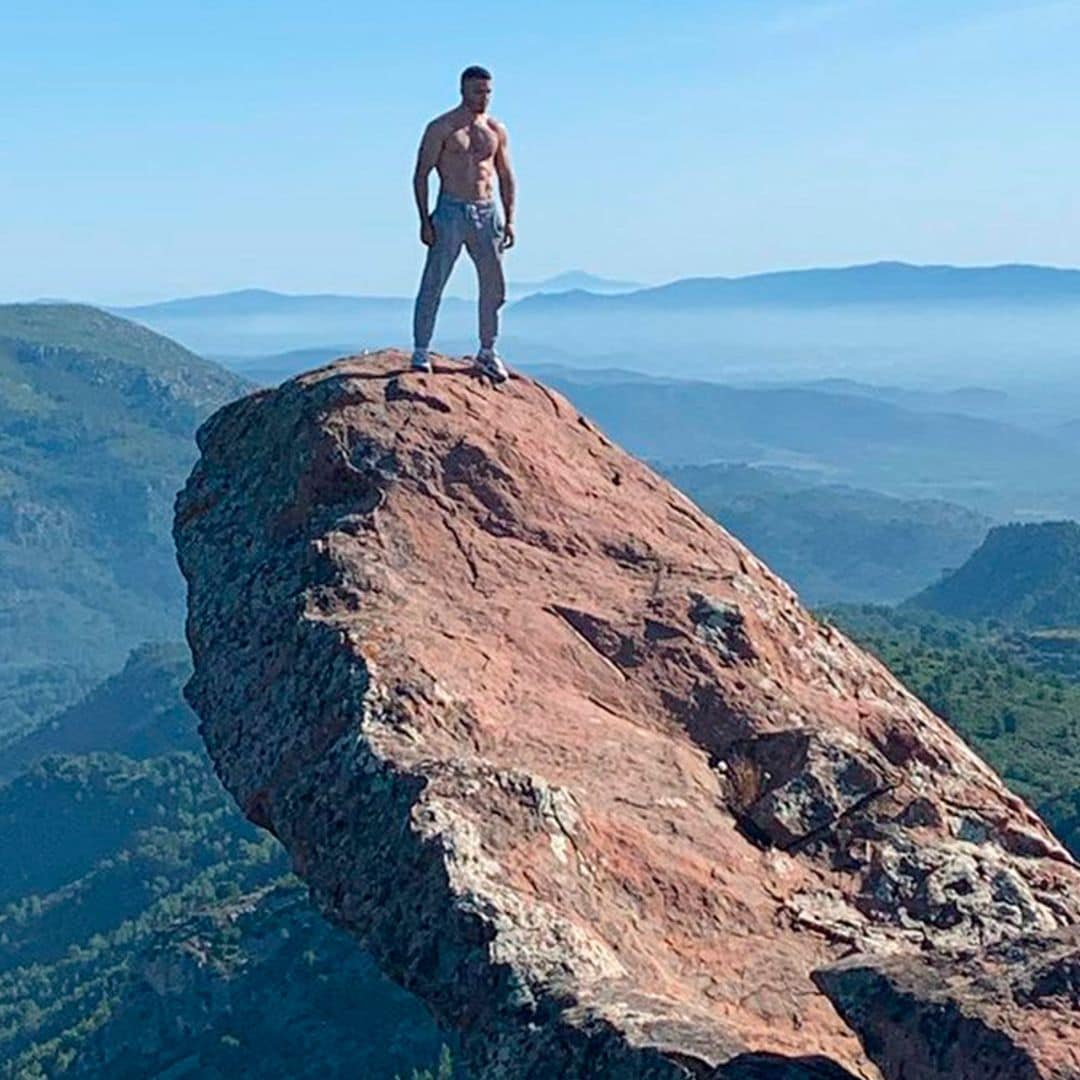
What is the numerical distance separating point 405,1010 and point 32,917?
89.8 m

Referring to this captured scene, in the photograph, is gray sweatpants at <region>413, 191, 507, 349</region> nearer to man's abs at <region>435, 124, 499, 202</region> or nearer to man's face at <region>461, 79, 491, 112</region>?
man's abs at <region>435, 124, 499, 202</region>

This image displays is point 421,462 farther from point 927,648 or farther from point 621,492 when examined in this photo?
point 927,648

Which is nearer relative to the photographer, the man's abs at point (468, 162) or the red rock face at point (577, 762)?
the red rock face at point (577, 762)

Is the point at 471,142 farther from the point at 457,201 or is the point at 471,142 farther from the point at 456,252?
the point at 456,252

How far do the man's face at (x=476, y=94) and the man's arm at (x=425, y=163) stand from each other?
0.39 metres

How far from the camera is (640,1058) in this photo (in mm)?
9758

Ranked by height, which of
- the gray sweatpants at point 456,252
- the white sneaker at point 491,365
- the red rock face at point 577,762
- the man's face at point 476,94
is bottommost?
the red rock face at point 577,762

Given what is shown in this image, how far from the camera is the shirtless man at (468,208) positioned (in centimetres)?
A: 1827

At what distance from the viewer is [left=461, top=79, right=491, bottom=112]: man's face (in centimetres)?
1805

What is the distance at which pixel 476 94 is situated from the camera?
18125mm

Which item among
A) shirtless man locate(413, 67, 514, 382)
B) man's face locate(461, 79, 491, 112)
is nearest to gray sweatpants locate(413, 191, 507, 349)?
shirtless man locate(413, 67, 514, 382)

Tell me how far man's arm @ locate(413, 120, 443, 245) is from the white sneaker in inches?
64.9

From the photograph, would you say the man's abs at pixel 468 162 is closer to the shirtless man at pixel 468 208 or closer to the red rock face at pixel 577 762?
the shirtless man at pixel 468 208

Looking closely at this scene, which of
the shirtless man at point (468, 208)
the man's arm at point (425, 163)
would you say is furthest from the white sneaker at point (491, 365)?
the man's arm at point (425, 163)
